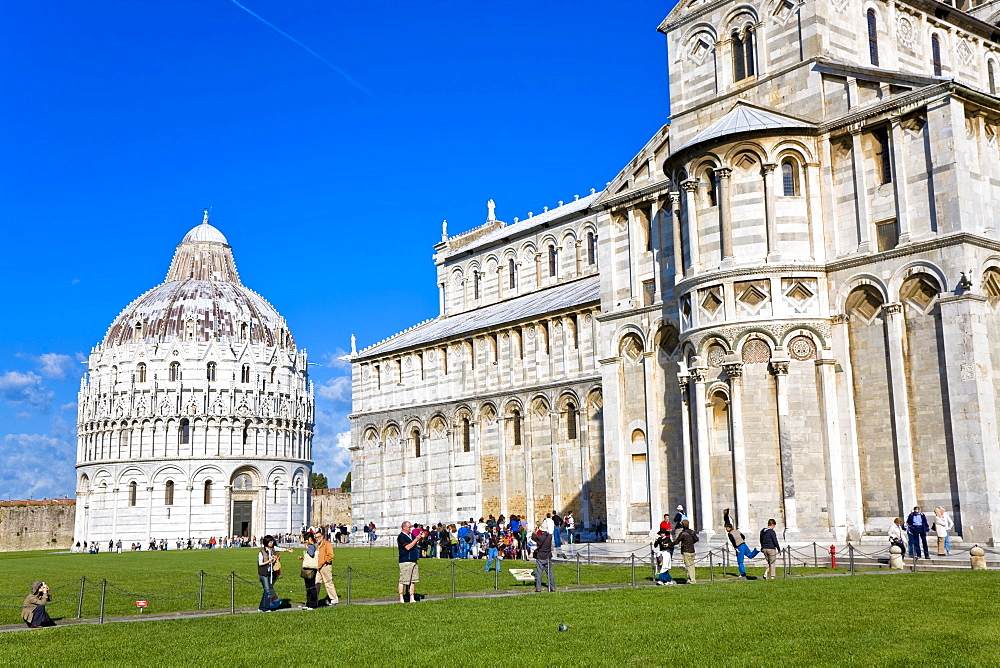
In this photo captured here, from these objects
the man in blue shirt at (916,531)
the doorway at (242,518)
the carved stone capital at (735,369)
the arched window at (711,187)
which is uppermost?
the arched window at (711,187)

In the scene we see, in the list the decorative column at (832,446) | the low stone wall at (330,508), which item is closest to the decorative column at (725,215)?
the decorative column at (832,446)

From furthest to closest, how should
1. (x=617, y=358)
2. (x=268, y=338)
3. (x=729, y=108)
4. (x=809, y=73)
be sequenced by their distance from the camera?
(x=268, y=338) < (x=617, y=358) < (x=729, y=108) < (x=809, y=73)

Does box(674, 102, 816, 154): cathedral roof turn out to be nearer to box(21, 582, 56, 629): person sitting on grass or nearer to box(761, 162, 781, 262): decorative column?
box(761, 162, 781, 262): decorative column

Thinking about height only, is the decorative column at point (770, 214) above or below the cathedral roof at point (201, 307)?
below

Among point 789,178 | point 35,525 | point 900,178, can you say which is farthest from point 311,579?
point 35,525

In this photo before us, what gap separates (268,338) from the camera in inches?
3984

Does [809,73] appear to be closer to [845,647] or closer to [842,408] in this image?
[842,408]

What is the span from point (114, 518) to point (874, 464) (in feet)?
263

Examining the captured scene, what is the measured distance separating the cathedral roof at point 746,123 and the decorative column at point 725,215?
1.03 meters

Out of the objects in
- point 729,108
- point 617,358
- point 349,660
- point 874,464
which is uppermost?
point 729,108

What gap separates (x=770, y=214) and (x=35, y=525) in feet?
288

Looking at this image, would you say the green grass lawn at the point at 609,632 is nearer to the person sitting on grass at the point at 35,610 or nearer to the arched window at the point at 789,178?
the person sitting on grass at the point at 35,610

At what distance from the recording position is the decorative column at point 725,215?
28547 mm

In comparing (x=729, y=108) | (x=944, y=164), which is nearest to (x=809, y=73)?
(x=729, y=108)
